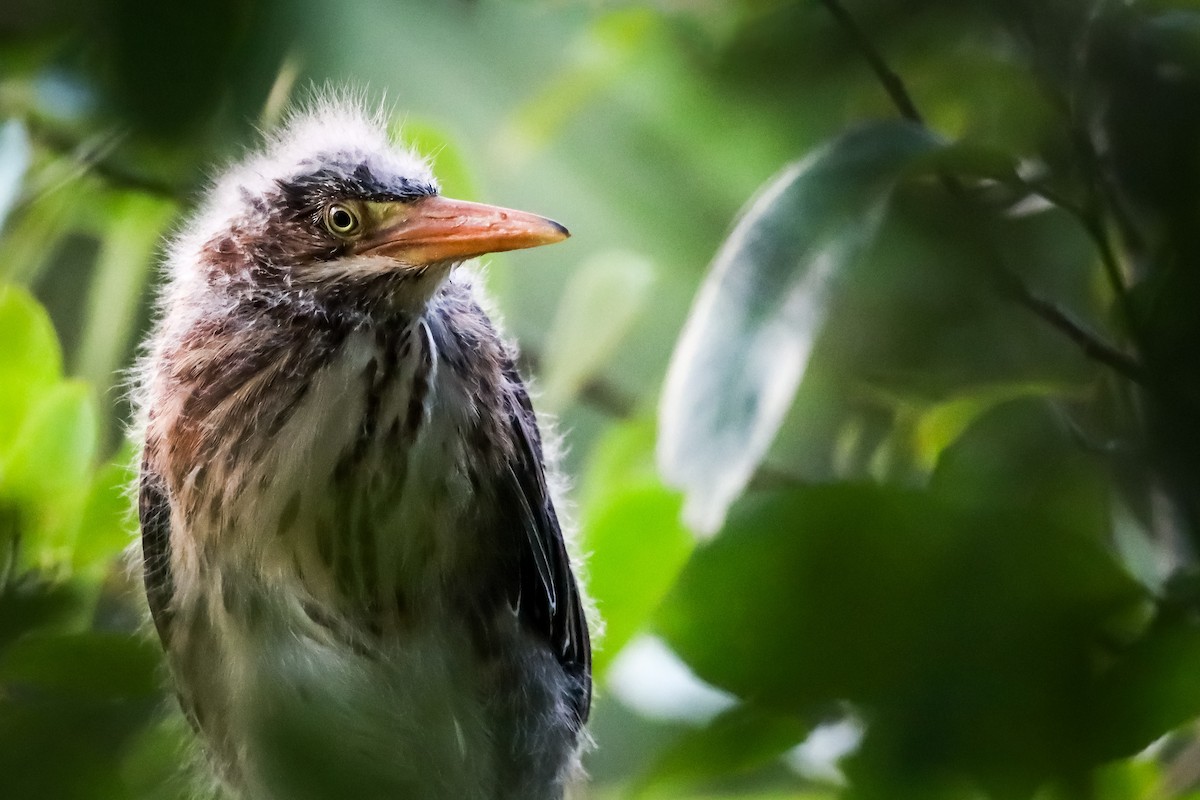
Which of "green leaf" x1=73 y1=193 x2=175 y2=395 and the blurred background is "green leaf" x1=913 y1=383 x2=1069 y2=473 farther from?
"green leaf" x1=73 y1=193 x2=175 y2=395

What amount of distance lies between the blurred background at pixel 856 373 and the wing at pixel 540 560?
0.55 feet

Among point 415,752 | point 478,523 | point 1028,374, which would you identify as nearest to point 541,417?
point 478,523

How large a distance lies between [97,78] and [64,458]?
405mm

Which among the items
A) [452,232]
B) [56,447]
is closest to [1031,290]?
[452,232]

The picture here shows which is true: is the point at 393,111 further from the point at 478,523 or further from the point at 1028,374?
the point at 1028,374

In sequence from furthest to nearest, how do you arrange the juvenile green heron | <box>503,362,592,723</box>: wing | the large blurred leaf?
1. <box>503,362,592,723</box>: wing
2. the juvenile green heron
3. the large blurred leaf

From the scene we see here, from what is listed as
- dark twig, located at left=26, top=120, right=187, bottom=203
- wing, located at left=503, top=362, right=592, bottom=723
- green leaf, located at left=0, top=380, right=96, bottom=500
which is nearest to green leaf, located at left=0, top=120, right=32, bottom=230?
dark twig, located at left=26, top=120, right=187, bottom=203

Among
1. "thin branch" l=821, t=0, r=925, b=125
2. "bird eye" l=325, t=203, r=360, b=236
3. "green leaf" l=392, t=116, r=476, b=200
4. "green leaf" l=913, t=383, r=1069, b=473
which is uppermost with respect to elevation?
"green leaf" l=392, t=116, r=476, b=200

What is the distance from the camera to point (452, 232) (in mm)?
619

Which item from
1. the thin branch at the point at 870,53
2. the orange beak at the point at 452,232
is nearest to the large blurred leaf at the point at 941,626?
the thin branch at the point at 870,53

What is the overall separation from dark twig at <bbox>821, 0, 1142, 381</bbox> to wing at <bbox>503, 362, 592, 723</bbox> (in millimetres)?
Result: 438

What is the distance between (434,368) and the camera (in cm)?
70

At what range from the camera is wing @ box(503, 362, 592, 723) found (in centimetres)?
78

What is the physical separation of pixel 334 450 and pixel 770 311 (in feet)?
1.10
